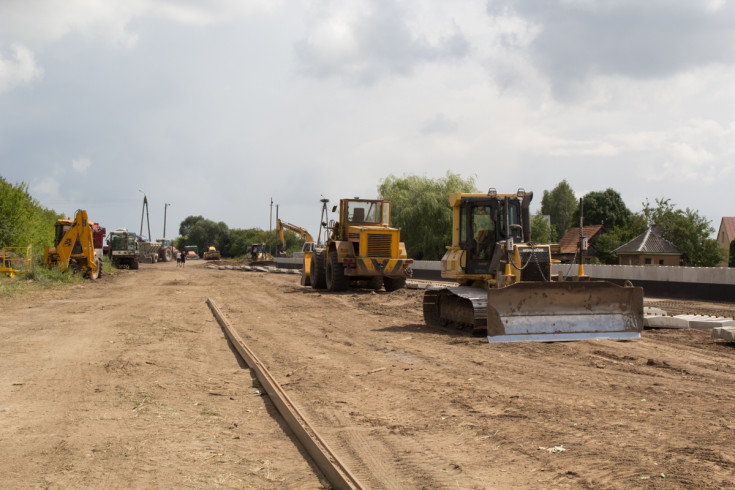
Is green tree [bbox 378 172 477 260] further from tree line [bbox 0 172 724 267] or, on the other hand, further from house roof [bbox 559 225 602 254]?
house roof [bbox 559 225 602 254]

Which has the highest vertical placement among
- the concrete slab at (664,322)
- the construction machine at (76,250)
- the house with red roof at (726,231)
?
the house with red roof at (726,231)

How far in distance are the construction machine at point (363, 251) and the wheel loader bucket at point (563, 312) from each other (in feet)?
39.3

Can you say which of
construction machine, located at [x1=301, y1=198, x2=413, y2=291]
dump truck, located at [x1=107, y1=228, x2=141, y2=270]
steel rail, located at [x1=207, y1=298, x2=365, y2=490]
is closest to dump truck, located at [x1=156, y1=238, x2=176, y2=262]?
dump truck, located at [x1=107, y1=228, x2=141, y2=270]

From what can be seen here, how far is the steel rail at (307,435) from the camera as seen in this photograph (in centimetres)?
481

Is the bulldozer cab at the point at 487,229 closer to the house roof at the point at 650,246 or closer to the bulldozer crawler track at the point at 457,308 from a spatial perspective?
the bulldozer crawler track at the point at 457,308

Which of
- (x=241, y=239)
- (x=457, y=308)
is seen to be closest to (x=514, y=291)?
(x=457, y=308)

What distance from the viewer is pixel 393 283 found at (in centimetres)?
2445

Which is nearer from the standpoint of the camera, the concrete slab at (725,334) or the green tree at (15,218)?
the concrete slab at (725,334)

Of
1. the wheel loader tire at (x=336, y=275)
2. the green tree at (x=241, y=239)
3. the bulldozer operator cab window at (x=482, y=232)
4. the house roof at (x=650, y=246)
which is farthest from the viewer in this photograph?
the green tree at (x=241, y=239)

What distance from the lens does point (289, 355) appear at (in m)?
10.6

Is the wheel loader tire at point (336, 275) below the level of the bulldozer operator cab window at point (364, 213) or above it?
below

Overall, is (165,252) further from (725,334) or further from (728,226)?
(725,334)

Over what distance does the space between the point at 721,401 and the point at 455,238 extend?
7450 mm

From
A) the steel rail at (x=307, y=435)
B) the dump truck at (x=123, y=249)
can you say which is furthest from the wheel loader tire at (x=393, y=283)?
the dump truck at (x=123, y=249)
